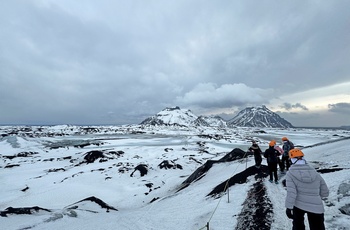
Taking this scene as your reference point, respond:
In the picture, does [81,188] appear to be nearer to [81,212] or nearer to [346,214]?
[81,212]

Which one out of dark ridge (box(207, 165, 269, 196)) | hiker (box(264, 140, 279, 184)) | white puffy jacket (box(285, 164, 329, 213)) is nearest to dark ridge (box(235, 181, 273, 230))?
hiker (box(264, 140, 279, 184))

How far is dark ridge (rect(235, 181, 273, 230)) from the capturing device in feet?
24.3

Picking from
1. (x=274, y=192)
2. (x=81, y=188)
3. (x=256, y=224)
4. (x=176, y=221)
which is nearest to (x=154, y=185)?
(x=81, y=188)

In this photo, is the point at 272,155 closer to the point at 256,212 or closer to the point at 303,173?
the point at 256,212

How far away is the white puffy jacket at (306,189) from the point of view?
490 centimetres

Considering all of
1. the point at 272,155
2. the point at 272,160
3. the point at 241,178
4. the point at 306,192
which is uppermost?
the point at 272,155

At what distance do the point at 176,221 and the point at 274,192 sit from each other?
197 inches

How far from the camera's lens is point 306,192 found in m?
4.98

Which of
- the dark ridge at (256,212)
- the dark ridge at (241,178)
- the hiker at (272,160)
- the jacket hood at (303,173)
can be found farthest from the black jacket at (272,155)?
the jacket hood at (303,173)

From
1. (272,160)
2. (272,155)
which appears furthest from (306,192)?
(272,155)

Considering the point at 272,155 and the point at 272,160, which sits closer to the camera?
the point at 272,160

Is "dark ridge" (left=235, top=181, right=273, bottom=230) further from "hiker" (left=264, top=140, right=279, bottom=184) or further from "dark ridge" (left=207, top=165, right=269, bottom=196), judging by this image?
"dark ridge" (left=207, top=165, right=269, bottom=196)

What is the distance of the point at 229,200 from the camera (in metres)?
10.2

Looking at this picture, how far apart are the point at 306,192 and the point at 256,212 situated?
12.6ft
